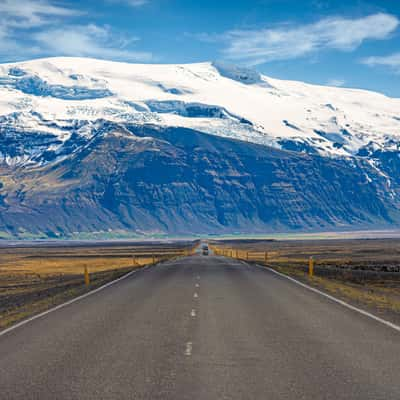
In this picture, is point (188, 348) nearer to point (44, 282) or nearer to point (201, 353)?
point (201, 353)

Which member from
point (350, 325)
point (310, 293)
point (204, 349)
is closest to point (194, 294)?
point (310, 293)

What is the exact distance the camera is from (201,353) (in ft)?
52.4

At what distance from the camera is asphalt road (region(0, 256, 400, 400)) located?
12.2 meters

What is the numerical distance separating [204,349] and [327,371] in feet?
11.2

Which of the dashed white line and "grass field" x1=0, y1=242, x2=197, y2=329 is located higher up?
the dashed white line

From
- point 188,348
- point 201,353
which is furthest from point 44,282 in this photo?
point 201,353

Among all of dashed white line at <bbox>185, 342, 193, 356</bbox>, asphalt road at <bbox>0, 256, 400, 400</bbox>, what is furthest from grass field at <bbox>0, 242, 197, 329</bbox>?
dashed white line at <bbox>185, 342, 193, 356</bbox>

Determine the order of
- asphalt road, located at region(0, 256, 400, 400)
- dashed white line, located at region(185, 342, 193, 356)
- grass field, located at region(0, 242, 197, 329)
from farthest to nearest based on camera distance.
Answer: grass field, located at region(0, 242, 197, 329) < dashed white line, located at region(185, 342, 193, 356) < asphalt road, located at region(0, 256, 400, 400)

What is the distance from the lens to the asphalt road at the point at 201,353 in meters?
12.2

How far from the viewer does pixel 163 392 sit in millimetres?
12062

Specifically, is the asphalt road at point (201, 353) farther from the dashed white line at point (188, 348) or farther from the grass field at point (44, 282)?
the grass field at point (44, 282)

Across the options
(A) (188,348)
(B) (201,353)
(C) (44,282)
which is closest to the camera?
(B) (201,353)

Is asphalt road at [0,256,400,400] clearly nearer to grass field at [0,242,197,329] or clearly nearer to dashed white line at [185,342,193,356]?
dashed white line at [185,342,193,356]

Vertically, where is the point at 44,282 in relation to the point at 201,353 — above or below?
below
